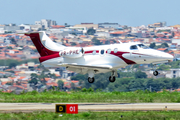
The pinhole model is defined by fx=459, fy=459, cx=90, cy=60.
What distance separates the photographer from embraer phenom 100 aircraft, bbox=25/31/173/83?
39.5 m

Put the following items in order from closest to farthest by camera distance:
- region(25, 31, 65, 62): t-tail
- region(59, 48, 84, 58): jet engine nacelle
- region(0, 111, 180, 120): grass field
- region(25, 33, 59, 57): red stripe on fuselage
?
region(0, 111, 180, 120): grass field → region(59, 48, 84, 58): jet engine nacelle → region(25, 31, 65, 62): t-tail → region(25, 33, 59, 57): red stripe on fuselage

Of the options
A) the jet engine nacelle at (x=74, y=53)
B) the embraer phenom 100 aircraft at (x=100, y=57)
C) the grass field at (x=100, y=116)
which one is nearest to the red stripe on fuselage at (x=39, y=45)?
the embraer phenom 100 aircraft at (x=100, y=57)

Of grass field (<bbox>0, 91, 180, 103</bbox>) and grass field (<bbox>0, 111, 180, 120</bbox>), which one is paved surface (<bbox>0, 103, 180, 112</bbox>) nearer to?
grass field (<bbox>0, 111, 180, 120</bbox>)

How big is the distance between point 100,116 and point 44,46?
62.3 feet

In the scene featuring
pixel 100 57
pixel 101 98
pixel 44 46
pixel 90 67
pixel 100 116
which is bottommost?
pixel 101 98

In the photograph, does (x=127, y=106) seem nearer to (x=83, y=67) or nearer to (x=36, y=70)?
(x=83, y=67)

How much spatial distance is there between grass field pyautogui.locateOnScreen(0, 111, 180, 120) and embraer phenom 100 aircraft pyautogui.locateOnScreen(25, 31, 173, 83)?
1152cm

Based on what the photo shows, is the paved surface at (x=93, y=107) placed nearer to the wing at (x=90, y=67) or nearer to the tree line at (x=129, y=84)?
the wing at (x=90, y=67)

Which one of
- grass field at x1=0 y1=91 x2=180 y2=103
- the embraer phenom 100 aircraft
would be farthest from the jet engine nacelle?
grass field at x1=0 y1=91 x2=180 y2=103

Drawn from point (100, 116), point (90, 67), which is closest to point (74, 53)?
point (90, 67)

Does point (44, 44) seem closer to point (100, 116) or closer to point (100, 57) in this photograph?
point (100, 57)

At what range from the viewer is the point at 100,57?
41250 mm

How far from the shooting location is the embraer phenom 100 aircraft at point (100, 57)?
130 ft

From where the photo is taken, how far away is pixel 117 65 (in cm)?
4081
